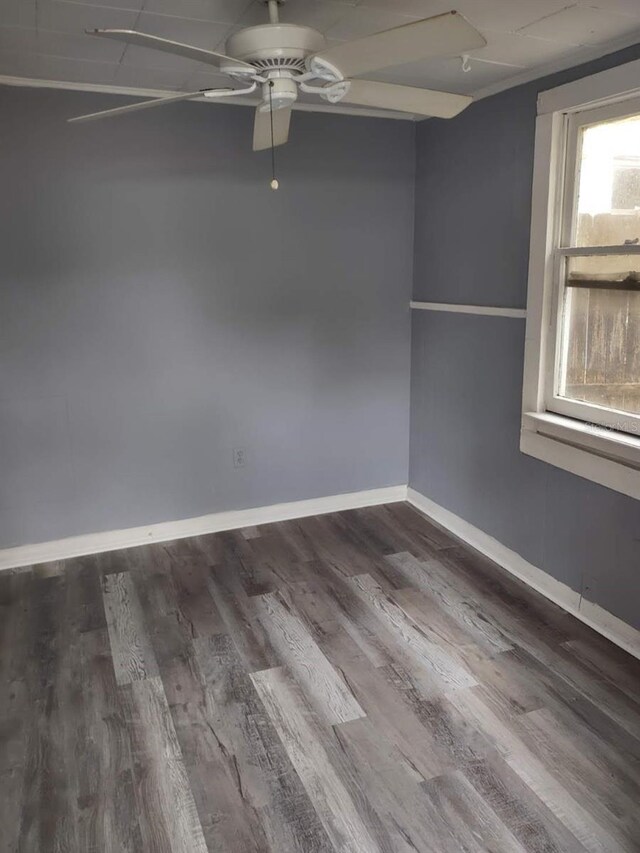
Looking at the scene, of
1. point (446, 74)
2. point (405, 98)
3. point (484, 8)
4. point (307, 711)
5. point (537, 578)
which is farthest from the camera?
point (537, 578)

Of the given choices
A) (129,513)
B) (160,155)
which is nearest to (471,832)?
(129,513)

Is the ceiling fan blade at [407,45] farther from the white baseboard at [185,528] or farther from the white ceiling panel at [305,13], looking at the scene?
the white baseboard at [185,528]

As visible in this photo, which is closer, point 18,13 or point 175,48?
point 175,48

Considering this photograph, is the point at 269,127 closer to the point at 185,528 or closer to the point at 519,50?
the point at 519,50

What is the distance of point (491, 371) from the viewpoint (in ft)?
A: 10.9

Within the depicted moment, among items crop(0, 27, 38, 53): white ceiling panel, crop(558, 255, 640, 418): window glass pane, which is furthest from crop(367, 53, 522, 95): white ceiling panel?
crop(0, 27, 38, 53): white ceiling panel

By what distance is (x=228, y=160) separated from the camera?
11.3 feet

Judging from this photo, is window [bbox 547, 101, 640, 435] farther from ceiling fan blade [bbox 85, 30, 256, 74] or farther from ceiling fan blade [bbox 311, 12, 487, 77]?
ceiling fan blade [bbox 85, 30, 256, 74]

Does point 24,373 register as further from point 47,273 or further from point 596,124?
point 596,124

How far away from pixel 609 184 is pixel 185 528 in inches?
103

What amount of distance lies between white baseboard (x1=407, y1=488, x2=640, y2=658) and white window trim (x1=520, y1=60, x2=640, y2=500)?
54 cm

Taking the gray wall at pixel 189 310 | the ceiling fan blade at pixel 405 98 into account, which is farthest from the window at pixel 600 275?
the gray wall at pixel 189 310

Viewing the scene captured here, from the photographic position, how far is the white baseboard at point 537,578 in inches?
105

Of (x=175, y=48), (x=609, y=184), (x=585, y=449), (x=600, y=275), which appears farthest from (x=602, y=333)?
(x=175, y=48)
